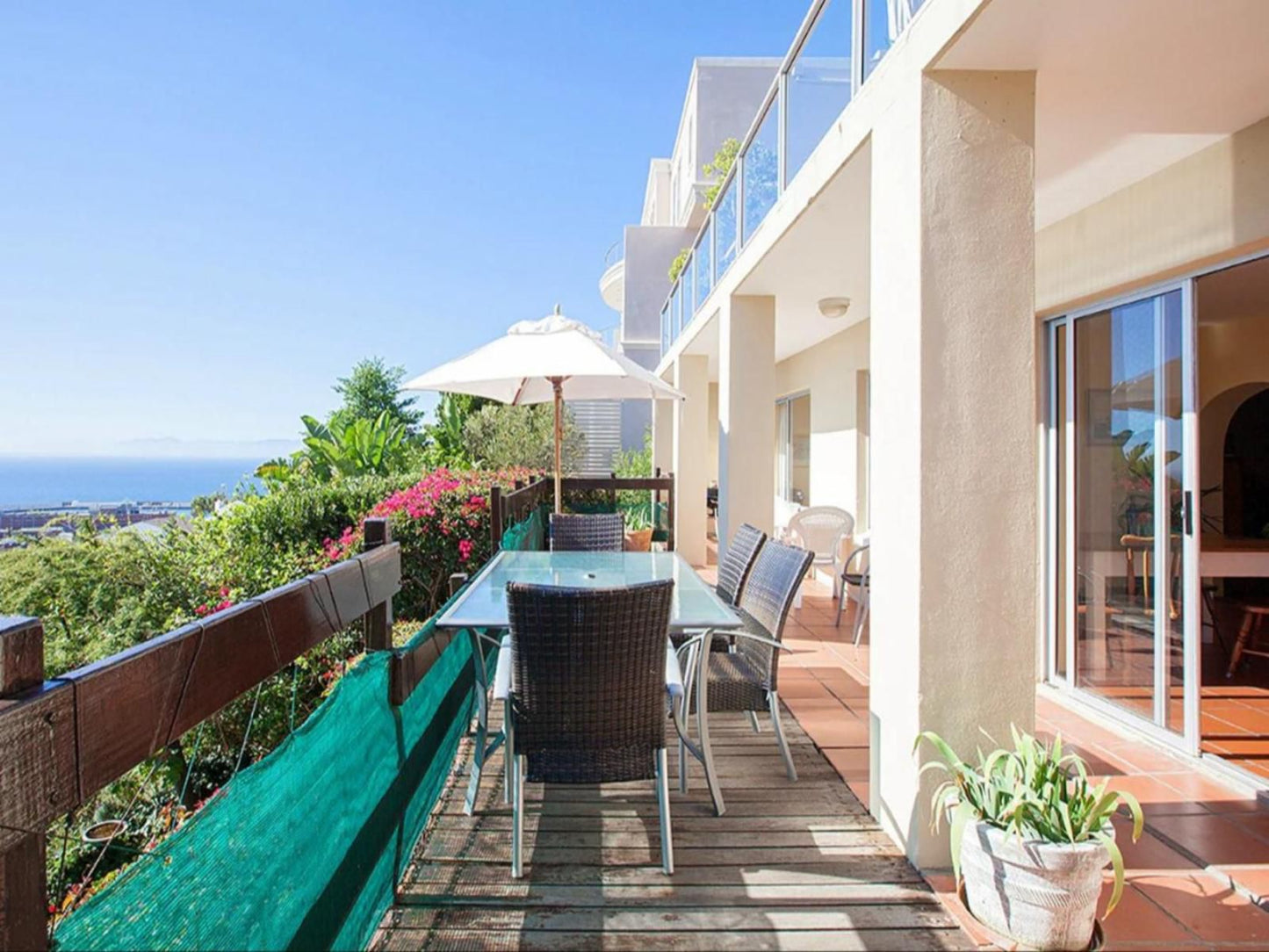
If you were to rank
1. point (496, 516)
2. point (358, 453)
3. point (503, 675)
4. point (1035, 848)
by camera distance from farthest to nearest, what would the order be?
point (358, 453) < point (496, 516) < point (503, 675) < point (1035, 848)

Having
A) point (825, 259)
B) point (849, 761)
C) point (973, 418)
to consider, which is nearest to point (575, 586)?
point (849, 761)

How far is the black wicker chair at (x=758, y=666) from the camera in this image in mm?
3400

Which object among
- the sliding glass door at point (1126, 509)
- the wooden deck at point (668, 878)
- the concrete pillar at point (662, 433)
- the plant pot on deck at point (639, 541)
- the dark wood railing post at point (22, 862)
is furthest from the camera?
the concrete pillar at point (662, 433)

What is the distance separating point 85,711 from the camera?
1.08 m

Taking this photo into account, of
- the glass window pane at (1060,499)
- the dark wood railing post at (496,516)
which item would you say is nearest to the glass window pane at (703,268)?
the dark wood railing post at (496,516)

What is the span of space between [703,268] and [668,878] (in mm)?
7454

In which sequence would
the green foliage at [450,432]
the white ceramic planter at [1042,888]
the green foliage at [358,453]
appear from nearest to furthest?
the white ceramic planter at [1042,888]
the green foliage at [358,453]
the green foliage at [450,432]

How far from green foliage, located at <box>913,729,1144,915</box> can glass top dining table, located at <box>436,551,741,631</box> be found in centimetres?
104

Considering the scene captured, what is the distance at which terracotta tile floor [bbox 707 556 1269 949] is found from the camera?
8.30 ft

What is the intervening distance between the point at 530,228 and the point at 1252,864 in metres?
44.4

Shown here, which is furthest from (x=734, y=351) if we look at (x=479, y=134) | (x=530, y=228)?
(x=530, y=228)

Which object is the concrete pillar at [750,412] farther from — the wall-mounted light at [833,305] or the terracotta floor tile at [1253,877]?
the terracotta floor tile at [1253,877]

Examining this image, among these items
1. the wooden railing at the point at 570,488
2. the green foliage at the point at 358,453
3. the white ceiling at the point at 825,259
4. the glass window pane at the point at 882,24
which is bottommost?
the wooden railing at the point at 570,488

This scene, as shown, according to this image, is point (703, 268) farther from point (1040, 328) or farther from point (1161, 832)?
point (1161, 832)
